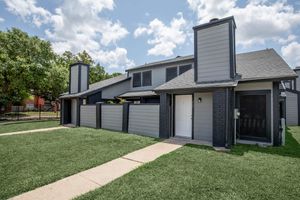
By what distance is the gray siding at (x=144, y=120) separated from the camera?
964cm

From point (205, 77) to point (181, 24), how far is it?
5.48 metres

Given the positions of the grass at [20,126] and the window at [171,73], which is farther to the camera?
the window at [171,73]

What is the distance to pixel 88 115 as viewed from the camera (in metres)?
→ 13.7

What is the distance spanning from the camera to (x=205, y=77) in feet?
28.7

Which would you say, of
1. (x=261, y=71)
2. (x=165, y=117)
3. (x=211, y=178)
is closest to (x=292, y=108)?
(x=261, y=71)

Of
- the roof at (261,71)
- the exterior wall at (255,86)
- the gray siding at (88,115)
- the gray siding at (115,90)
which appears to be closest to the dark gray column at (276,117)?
the exterior wall at (255,86)

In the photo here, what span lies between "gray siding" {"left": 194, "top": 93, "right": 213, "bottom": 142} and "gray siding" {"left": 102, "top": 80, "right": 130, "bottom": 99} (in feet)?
30.7

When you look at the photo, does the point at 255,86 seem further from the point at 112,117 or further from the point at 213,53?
the point at 112,117

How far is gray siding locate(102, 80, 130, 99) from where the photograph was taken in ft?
52.0

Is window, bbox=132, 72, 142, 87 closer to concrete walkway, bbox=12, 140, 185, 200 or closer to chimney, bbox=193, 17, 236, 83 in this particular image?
chimney, bbox=193, 17, 236, 83

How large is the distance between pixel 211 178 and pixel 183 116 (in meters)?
5.27

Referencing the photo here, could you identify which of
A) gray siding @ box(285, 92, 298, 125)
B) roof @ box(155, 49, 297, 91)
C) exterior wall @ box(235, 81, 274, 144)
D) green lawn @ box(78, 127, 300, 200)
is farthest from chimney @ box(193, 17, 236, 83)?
gray siding @ box(285, 92, 298, 125)

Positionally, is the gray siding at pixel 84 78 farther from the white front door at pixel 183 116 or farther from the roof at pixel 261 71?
the white front door at pixel 183 116

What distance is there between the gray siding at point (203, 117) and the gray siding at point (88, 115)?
7.86 meters
